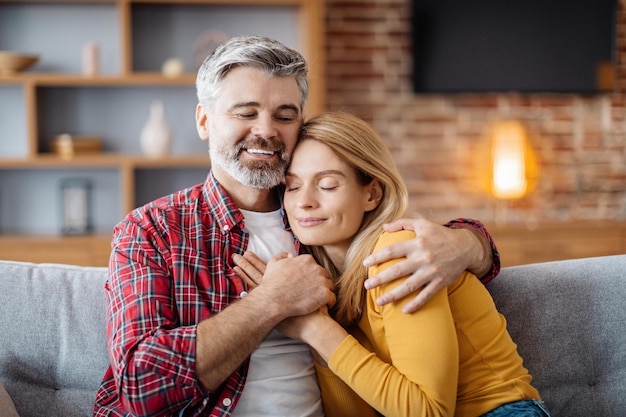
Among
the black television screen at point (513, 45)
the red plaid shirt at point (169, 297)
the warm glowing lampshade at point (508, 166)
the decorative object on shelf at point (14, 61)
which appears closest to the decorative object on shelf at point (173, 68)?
the decorative object on shelf at point (14, 61)

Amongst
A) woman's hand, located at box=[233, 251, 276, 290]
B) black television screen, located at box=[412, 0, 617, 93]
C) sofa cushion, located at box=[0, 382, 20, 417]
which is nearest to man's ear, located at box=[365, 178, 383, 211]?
woman's hand, located at box=[233, 251, 276, 290]

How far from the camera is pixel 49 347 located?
1740mm

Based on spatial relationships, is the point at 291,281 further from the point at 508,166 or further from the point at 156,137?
the point at 508,166

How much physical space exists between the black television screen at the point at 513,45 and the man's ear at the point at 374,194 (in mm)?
2632

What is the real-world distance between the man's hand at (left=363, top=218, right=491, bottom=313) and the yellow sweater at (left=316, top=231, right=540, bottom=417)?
0.07ft

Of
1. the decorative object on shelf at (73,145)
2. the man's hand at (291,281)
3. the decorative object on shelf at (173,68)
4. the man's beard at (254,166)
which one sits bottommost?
the man's hand at (291,281)

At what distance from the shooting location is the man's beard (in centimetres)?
175

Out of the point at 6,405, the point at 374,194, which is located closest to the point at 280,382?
the point at 374,194

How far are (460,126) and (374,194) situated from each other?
2.74m

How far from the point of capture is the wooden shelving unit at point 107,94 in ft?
12.6

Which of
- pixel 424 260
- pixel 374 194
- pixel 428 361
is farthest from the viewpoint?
pixel 374 194

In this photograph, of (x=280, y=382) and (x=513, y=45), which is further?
(x=513, y=45)

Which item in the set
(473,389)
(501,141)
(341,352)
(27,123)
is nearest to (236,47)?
(341,352)

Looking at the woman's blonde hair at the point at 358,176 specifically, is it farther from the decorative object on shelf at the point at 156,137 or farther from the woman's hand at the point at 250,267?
the decorative object on shelf at the point at 156,137
